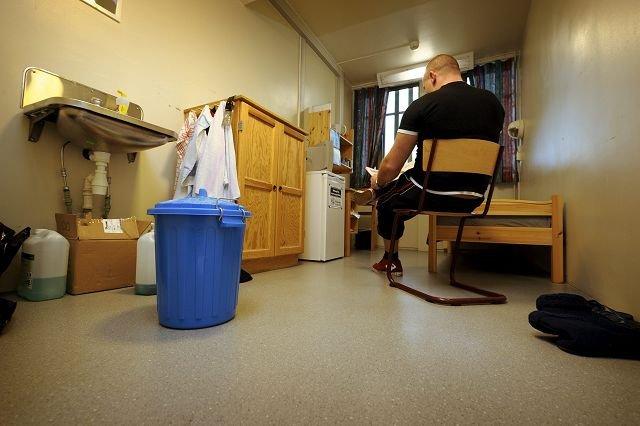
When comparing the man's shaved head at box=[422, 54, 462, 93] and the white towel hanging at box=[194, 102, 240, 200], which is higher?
the man's shaved head at box=[422, 54, 462, 93]

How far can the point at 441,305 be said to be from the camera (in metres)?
1.35

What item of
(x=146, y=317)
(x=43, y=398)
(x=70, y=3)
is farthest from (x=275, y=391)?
(x=70, y=3)

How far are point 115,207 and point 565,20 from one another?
3260 mm

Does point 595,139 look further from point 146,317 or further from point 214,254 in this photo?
point 146,317

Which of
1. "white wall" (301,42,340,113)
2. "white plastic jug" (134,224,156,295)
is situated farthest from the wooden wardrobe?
"white wall" (301,42,340,113)

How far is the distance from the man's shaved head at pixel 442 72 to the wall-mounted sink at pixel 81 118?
1.57m

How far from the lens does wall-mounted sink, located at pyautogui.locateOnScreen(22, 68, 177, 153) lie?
134 cm

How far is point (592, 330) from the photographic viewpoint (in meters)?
0.84

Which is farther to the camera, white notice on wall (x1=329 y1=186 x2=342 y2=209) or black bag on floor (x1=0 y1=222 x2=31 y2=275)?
white notice on wall (x1=329 y1=186 x2=342 y2=209)

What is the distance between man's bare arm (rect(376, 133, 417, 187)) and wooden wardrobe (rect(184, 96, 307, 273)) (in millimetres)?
922

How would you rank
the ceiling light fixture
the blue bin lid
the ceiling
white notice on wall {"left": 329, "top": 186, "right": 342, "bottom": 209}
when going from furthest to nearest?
the ceiling light fixture < the ceiling < white notice on wall {"left": 329, "top": 186, "right": 342, "bottom": 209} < the blue bin lid

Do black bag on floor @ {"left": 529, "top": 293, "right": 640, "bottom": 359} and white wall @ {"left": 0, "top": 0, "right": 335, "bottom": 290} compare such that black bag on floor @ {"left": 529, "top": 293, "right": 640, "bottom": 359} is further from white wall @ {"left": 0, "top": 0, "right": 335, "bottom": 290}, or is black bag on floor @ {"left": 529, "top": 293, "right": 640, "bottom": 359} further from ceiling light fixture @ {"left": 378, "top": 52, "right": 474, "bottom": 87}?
ceiling light fixture @ {"left": 378, "top": 52, "right": 474, "bottom": 87}

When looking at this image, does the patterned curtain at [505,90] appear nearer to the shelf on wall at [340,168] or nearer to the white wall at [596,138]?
the white wall at [596,138]

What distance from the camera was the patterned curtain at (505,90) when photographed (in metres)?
3.99
